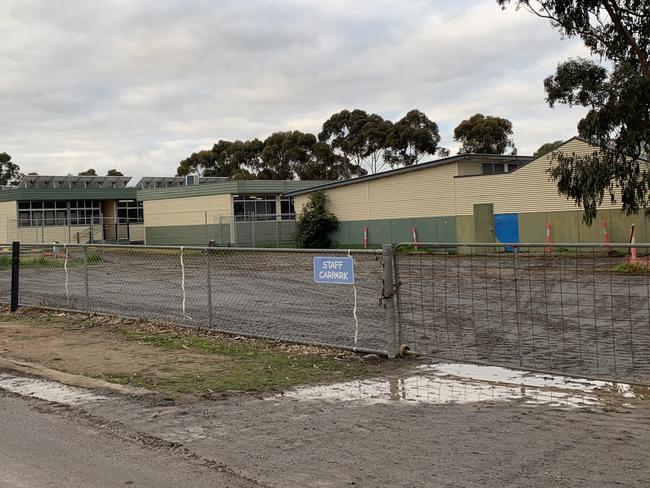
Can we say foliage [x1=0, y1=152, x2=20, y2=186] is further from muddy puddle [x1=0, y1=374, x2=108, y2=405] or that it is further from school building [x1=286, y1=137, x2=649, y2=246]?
muddy puddle [x1=0, y1=374, x2=108, y2=405]

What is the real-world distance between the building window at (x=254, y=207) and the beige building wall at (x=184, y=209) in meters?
0.97

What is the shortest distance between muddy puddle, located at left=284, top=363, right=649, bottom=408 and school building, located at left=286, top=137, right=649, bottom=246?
77.0 feet

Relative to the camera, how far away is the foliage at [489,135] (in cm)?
6962

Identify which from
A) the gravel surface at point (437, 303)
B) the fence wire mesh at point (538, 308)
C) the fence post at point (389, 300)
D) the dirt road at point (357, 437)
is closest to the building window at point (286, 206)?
the gravel surface at point (437, 303)

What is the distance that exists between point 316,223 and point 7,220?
23.2 meters

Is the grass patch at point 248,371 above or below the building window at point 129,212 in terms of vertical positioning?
below

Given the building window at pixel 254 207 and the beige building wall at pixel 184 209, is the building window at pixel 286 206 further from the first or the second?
the beige building wall at pixel 184 209

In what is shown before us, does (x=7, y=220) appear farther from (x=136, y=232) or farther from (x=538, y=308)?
(x=538, y=308)

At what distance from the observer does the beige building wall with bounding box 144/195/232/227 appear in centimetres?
4616

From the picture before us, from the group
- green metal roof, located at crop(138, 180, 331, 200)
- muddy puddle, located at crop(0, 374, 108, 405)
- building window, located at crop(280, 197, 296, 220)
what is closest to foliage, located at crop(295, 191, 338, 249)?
green metal roof, located at crop(138, 180, 331, 200)

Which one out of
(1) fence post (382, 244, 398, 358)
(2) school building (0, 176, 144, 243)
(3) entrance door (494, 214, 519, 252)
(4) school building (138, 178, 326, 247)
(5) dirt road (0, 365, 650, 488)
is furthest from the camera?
(2) school building (0, 176, 144, 243)

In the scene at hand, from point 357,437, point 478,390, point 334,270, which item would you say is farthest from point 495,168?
point 357,437

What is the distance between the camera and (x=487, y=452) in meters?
4.98

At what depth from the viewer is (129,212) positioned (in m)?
56.5
